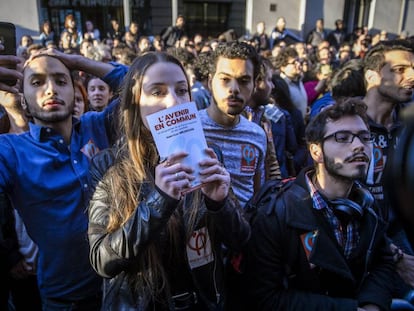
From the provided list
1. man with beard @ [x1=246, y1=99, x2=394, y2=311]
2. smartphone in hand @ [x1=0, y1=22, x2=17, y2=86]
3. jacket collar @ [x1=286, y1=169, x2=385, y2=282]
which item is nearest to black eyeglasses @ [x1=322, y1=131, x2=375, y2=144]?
man with beard @ [x1=246, y1=99, x2=394, y2=311]

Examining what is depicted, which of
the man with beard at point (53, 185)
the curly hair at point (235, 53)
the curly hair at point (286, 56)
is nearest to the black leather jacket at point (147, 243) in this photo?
the man with beard at point (53, 185)

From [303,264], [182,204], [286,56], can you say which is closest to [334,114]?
[303,264]

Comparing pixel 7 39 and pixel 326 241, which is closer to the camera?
pixel 7 39

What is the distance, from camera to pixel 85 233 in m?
1.68

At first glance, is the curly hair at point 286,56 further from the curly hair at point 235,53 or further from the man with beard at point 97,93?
the man with beard at point 97,93

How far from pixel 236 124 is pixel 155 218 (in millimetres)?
1397

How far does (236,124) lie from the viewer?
2.39 metres

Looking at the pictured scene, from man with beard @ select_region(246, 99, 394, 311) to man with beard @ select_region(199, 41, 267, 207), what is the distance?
492 millimetres

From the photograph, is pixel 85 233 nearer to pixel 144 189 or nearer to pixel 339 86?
pixel 144 189

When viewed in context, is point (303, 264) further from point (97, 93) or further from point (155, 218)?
point (97, 93)

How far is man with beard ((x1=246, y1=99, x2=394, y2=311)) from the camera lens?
168 cm

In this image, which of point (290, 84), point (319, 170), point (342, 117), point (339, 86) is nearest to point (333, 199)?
point (319, 170)

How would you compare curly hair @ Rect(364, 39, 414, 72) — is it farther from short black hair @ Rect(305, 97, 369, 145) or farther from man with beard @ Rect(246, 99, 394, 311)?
man with beard @ Rect(246, 99, 394, 311)

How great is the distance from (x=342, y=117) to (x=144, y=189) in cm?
123
